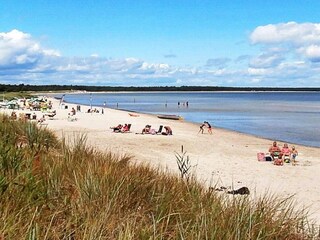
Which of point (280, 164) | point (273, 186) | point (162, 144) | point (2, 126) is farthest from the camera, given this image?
point (162, 144)

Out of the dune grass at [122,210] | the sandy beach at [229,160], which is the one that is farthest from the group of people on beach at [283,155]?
the dune grass at [122,210]

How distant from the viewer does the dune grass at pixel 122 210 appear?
3.11 m

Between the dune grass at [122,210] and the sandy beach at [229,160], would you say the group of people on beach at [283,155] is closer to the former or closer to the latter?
the sandy beach at [229,160]

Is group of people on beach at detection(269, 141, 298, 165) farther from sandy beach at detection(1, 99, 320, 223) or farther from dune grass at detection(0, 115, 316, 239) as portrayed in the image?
dune grass at detection(0, 115, 316, 239)

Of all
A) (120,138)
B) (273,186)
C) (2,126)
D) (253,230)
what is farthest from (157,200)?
(120,138)

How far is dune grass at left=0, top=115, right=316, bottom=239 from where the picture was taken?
10.2 feet

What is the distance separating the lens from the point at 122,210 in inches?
156

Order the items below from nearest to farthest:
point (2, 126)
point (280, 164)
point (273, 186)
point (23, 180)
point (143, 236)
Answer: point (143, 236) < point (23, 180) < point (2, 126) < point (273, 186) < point (280, 164)

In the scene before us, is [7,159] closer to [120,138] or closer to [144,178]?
[144,178]

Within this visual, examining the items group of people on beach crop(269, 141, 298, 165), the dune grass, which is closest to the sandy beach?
group of people on beach crop(269, 141, 298, 165)

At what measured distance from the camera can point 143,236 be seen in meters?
2.98

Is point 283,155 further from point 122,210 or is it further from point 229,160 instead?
point 122,210

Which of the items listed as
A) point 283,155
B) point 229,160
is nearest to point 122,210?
point 229,160

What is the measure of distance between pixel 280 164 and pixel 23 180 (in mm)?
12522
